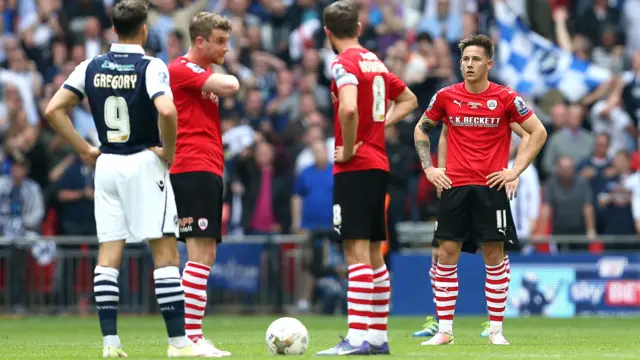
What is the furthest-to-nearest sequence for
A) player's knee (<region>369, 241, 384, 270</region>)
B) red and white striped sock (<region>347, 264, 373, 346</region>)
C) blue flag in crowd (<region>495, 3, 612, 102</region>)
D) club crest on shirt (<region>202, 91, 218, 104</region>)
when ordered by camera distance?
blue flag in crowd (<region>495, 3, 612, 102</region>)
club crest on shirt (<region>202, 91, 218, 104</region>)
player's knee (<region>369, 241, 384, 270</region>)
red and white striped sock (<region>347, 264, 373, 346</region>)

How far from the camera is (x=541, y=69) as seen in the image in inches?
926

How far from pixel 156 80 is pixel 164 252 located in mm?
1312

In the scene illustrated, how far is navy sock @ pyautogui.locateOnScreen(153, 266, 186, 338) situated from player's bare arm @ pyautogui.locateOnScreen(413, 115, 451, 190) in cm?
A: 349

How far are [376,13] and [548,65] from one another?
12.5 ft

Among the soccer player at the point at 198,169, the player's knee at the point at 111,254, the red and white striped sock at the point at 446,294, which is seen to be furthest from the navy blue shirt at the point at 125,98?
the red and white striped sock at the point at 446,294

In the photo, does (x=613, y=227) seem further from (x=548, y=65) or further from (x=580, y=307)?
(x=548, y=65)

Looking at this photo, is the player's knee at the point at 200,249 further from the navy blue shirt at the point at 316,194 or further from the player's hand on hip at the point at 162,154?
the navy blue shirt at the point at 316,194

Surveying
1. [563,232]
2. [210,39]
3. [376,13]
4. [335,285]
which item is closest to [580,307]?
[563,232]

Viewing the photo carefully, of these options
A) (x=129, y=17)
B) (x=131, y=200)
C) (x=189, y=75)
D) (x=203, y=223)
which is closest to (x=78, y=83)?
(x=129, y=17)

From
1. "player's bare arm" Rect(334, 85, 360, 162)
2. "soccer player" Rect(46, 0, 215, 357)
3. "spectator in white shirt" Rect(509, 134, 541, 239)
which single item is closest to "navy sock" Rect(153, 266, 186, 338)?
"soccer player" Rect(46, 0, 215, 357)

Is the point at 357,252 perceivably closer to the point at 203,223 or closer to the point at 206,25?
the point at 203,223

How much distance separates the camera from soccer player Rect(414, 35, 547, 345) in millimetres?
12469

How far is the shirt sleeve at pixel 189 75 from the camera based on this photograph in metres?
11.1

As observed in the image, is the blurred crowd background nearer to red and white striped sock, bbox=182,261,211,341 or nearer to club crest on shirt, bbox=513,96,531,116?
club crest on shirt, bbox=513,96,531,116
